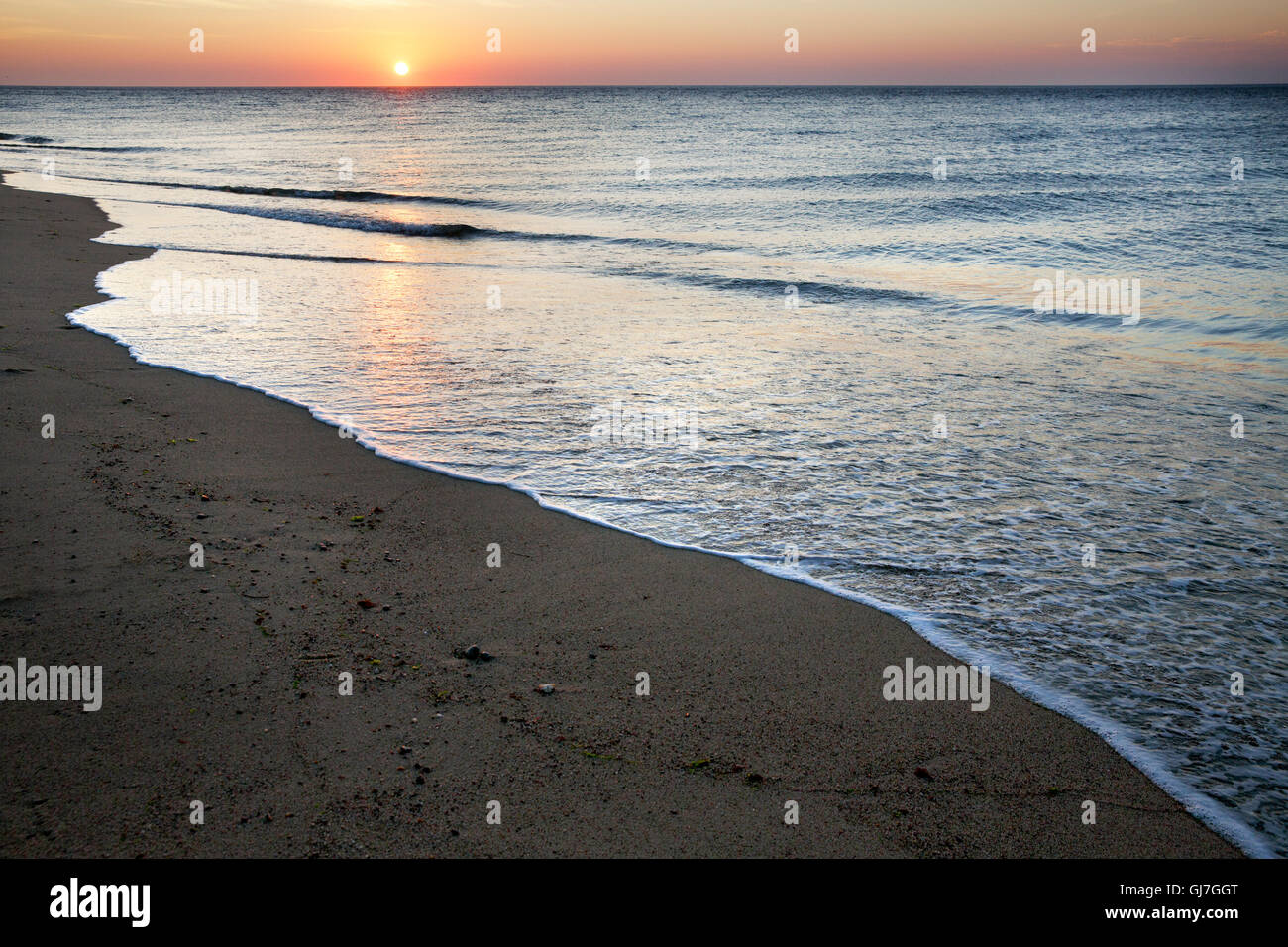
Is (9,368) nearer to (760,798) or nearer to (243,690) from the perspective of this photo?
(243,690)

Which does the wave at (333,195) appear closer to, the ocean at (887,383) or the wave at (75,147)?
the ocean at (887,383)

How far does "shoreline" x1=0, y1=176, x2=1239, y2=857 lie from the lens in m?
2.95

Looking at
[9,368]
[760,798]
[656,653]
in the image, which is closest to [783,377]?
[656,653]

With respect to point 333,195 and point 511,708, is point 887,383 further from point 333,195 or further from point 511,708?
point 333,195

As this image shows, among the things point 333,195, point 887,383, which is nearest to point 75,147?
point 333,195

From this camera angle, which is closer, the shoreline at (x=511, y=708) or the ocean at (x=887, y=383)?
the shoreline at (x=511, y=708)

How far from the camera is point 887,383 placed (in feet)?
28.2

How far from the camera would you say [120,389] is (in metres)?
7.53

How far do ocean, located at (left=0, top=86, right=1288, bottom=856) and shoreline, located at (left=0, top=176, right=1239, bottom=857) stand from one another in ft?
1.22

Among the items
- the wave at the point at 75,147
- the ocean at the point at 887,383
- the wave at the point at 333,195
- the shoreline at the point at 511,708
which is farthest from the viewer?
the wave at the point at 75,147

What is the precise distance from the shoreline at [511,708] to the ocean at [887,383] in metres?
0.37

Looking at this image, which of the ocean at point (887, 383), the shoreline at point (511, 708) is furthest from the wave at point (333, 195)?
the shoreline at point (511, 708)

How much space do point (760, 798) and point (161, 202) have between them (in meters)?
28.2

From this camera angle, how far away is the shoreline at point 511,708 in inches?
116
